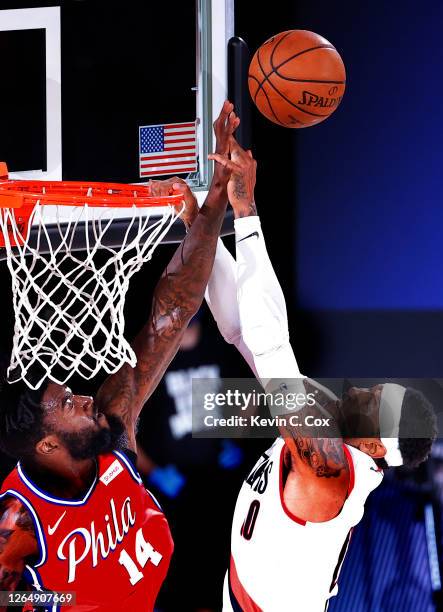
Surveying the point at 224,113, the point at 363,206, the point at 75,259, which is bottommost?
the point at 75,259

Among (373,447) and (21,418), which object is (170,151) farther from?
(373,447)

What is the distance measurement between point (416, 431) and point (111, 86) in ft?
4.66

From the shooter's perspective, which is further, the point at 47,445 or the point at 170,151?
the point at 47,445

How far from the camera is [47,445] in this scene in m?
2.90

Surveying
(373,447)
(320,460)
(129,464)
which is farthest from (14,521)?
(373,447)

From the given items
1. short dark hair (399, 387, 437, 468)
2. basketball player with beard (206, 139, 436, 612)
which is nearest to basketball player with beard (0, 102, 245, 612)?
basketball player with beard (206, 139, 436, 612)

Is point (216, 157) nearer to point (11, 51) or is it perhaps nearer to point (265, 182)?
point (265, 182)

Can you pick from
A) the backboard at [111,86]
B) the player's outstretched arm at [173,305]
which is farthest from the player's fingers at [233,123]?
the backboard at [111,86]

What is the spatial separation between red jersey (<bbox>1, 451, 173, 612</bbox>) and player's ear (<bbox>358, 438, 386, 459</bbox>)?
2.38ft

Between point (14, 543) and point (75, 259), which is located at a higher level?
point (75, 259)

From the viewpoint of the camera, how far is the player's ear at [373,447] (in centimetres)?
277

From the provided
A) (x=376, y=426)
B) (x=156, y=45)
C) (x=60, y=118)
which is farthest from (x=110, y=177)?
(x=376, y=426)

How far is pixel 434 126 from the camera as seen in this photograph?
115 inches

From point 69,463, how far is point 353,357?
952 mm
